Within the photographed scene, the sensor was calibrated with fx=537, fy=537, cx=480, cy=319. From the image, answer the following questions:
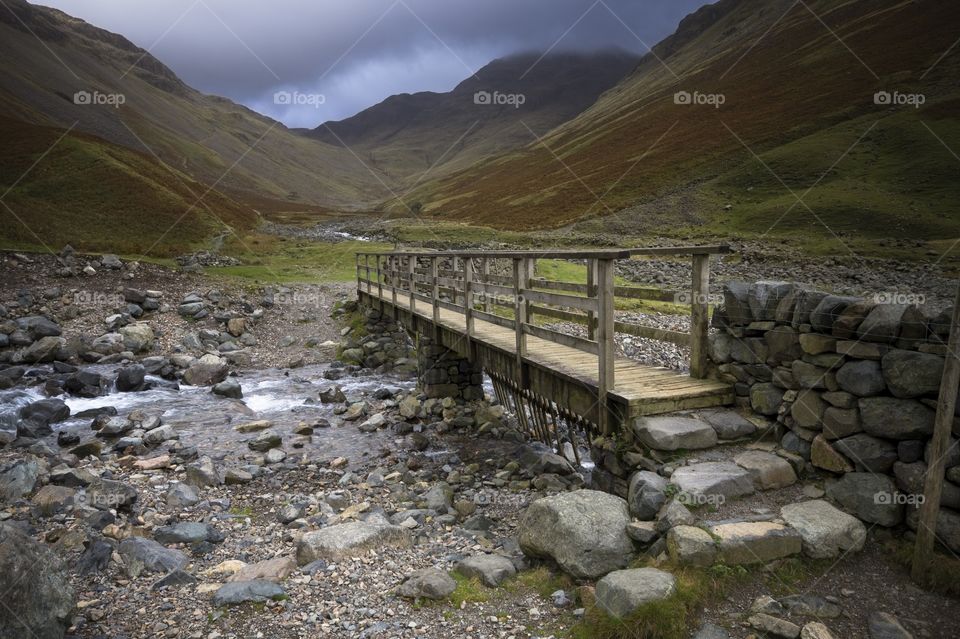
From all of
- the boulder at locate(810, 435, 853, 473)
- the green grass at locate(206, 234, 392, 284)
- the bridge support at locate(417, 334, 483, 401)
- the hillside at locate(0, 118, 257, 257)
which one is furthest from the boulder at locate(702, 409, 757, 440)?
the hillside at locate(0, 118, 257, 257)

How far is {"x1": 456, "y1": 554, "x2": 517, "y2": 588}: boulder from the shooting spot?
19.7ft

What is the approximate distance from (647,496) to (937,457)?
2.64 metres

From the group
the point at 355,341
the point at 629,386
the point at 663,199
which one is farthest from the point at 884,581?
the point at 663,199

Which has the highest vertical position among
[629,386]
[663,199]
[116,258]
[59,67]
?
[59,67]

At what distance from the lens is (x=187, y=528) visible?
791cm

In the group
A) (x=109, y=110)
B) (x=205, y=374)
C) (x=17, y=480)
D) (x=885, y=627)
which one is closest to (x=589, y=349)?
(x=885, y=627)

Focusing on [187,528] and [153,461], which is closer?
[187,528]

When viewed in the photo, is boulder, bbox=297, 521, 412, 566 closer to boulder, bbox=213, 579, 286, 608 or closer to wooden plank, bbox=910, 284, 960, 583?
boulder, bbox=213, 579, 286, 608

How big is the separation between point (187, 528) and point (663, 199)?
55.8 meters

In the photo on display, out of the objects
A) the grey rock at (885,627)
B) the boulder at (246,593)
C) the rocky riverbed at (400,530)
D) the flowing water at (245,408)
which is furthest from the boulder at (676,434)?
the flowing water at (245,408)

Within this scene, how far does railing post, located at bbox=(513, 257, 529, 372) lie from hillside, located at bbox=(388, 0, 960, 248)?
1536 inches

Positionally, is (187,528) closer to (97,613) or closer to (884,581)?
(97,613)

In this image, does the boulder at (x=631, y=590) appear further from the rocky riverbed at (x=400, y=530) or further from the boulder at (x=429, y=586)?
the boulder at (x=429, y=586)

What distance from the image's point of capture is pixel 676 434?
6695mm
